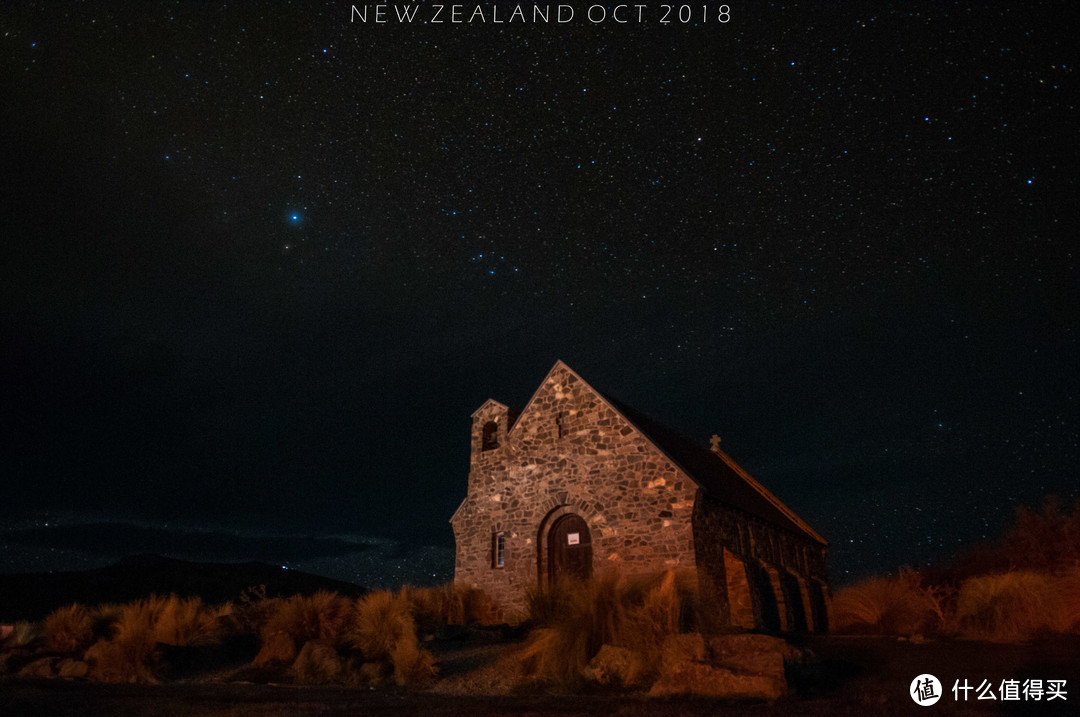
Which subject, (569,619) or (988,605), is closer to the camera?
(569,619)

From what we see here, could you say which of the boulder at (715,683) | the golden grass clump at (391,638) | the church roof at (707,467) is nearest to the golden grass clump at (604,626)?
the boulder at (715,683)

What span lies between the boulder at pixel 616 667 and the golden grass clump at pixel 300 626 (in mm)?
5913

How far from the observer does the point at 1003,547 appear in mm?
27828

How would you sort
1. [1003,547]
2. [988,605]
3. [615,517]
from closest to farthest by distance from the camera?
[988,605] < [615,517] < [1003,547]

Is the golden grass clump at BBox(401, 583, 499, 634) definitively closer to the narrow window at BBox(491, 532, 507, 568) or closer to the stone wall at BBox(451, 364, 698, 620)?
the stone wall at BBox(451, 364, 698, 620)

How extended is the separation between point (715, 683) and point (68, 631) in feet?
48.1

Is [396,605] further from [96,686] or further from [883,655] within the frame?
[883,655]

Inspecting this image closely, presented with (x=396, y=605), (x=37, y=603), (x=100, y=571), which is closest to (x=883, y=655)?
(x=396, y=605)

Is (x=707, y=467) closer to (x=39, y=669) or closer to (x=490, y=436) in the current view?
(x=490, y=436)

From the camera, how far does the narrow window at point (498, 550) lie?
21172 mm

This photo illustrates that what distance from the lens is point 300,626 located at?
1489 cm

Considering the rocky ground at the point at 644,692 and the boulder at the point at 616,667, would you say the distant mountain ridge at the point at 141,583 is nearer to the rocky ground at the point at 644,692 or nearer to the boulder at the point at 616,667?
the rocky ground at the point at 644,692

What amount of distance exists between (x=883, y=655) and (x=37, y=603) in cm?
4922

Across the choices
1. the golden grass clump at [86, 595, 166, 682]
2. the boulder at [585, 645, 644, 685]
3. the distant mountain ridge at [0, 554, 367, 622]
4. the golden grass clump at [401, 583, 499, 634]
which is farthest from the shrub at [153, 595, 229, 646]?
the distant mountain ridge at [0, 554, 367, 622]
